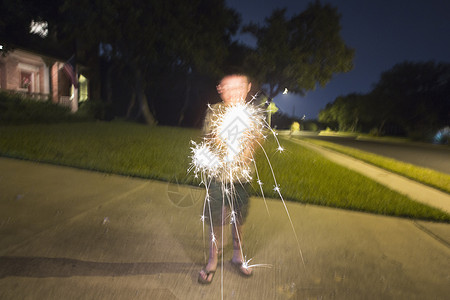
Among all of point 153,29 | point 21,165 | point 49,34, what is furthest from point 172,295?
point 49,34

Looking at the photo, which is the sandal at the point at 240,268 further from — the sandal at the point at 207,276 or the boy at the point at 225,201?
the sandal at the point at 207,276

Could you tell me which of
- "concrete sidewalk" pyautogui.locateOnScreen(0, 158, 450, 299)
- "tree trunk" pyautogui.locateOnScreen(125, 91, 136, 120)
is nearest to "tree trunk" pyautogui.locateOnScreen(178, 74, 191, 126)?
"tree trunk" pyautogui.locateOnScreen(125, 91, 136, 120)

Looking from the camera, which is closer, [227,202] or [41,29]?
[227,202]

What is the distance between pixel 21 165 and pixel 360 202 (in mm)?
6374

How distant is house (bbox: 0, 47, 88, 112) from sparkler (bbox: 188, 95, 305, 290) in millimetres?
18129

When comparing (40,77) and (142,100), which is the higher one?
(40,77)

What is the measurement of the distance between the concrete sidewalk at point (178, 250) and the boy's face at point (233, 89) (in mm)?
1632

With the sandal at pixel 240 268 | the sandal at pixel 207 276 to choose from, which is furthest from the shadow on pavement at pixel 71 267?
the sandal at pixel 240 268

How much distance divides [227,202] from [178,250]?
33.3 inches

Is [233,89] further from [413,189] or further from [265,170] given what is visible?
[413,189]

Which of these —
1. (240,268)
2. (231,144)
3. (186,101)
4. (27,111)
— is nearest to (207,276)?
(240,268)

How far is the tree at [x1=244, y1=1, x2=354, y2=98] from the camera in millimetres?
27359

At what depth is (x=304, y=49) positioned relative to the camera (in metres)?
28.1

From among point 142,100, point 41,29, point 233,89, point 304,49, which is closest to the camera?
point 233,89
